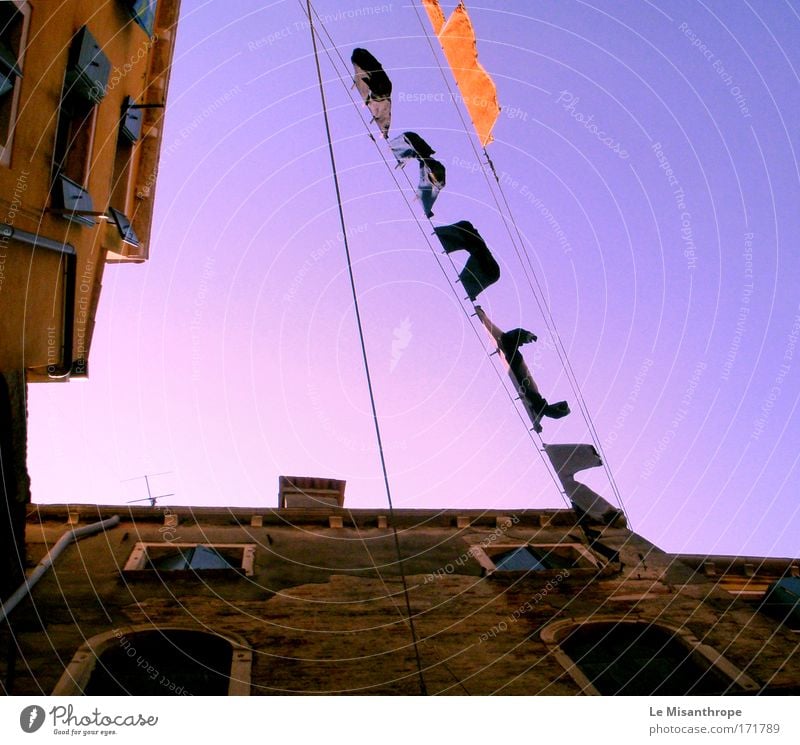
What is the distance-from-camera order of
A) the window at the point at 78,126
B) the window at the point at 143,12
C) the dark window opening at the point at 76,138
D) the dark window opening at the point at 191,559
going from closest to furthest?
the window at the point at 78,126
the dark window opening at the point at 76,138
the window at the point at 143,12
the dark window opening at the point at 191,559

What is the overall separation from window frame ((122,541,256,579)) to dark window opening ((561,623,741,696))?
5311 mm

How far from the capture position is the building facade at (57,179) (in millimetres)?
7633

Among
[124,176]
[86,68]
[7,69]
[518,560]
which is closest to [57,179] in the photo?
[86,68]

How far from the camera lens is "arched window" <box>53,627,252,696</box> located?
8.62m

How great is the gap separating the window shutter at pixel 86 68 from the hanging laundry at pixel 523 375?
6.35 meters

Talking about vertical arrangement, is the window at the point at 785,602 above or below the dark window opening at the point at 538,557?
below

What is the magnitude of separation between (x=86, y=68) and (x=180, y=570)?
24.6 ft

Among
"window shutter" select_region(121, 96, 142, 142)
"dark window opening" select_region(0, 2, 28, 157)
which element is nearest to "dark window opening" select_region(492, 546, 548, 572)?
"window shutter" select_region(121, 96, 142, 142)

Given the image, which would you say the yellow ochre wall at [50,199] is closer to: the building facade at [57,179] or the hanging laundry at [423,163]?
the building facade at [57,179]

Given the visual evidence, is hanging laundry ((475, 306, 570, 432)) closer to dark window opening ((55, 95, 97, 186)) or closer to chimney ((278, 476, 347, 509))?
chimney ((278, 476, 347, 509))

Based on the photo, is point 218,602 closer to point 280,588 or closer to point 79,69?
point 280,588

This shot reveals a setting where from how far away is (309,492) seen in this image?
1648 cm

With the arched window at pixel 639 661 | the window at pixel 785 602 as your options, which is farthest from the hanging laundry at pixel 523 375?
the window at pixel 785 602

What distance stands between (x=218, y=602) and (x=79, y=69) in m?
7.60
